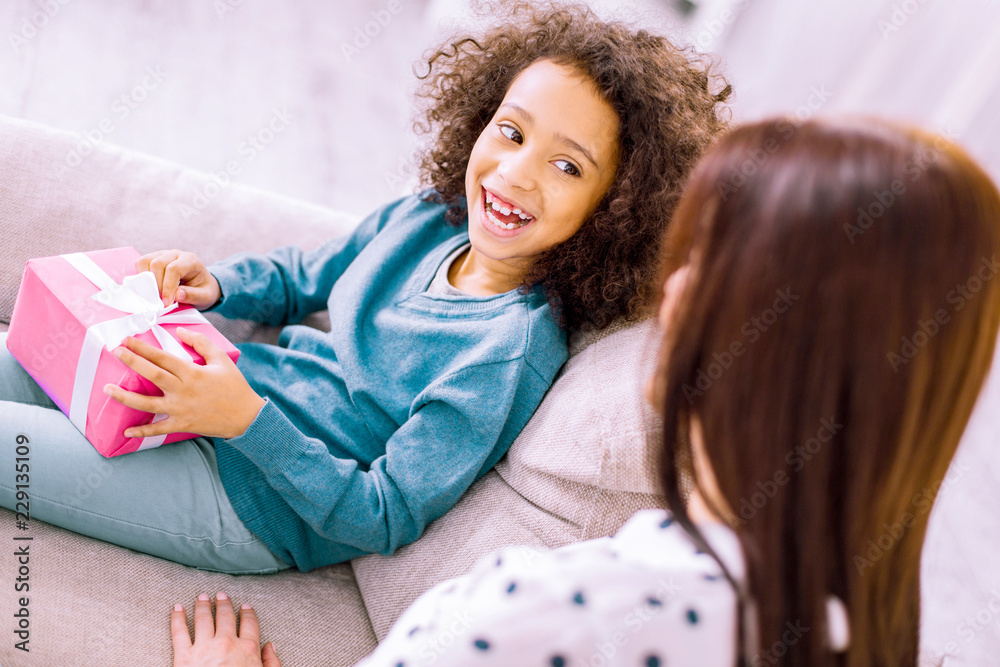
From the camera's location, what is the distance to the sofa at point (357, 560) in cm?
88

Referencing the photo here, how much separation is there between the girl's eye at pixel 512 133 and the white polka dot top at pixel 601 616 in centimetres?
66

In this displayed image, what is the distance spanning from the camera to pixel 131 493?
94cm

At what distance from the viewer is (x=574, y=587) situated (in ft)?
2.01

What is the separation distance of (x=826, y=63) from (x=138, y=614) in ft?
9.07

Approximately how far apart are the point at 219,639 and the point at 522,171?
2.41 ft

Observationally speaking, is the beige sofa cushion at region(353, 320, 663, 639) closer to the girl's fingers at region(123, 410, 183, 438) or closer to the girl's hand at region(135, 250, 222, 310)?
the girl's fingers at region(123, 410, 183, 438)

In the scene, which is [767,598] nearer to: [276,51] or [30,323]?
[30,323]
